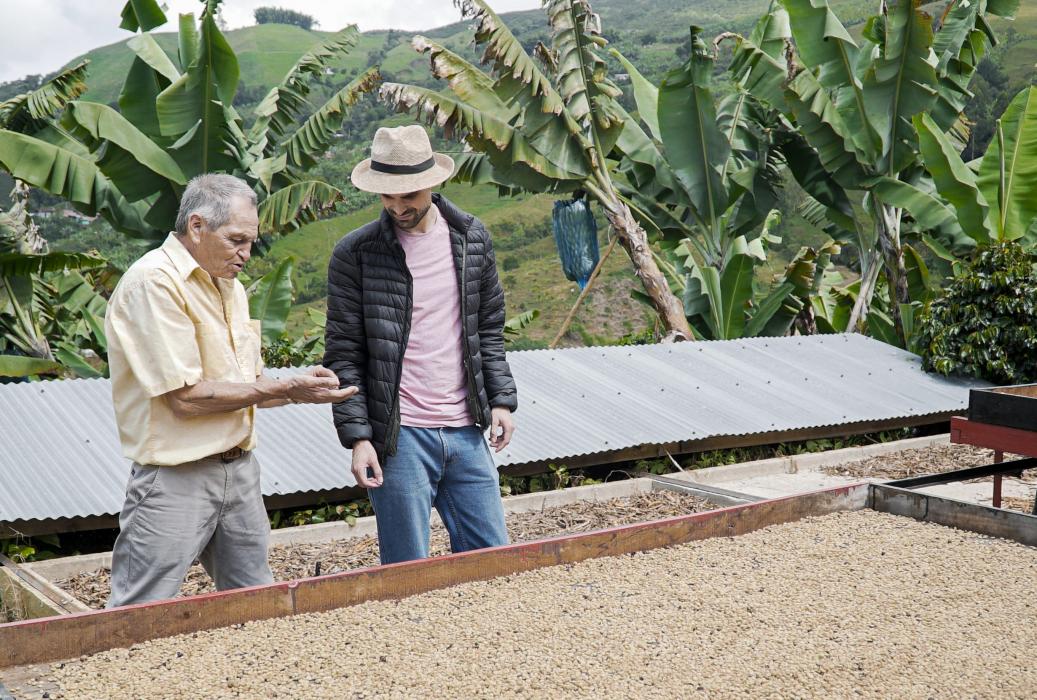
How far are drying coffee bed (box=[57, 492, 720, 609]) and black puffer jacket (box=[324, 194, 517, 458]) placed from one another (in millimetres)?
1511

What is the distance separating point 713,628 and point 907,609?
58 centimetres

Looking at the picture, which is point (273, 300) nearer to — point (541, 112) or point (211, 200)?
point (541, 112)

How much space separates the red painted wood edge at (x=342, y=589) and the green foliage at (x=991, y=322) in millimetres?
5480

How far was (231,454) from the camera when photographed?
99.3 inches

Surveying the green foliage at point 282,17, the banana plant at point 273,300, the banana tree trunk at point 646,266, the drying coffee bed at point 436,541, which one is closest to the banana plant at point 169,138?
the banana plant at point 273,300

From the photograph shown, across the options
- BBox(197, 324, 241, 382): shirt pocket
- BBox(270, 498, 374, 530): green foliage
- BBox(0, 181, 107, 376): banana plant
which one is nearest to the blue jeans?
BBox(197, 324, 241, 382): shirt pocket

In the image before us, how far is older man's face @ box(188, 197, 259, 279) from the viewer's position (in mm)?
2424

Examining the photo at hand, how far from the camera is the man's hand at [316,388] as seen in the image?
8.07 feet

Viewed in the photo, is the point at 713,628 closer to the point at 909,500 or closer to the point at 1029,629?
the point at 1029,629

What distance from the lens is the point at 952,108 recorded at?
9805 mm

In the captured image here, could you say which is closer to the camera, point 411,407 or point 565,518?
point 411,407

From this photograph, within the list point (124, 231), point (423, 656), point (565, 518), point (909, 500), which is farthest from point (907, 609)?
point (124, 231)

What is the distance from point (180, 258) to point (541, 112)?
7.00 m

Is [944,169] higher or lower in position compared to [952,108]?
lower
